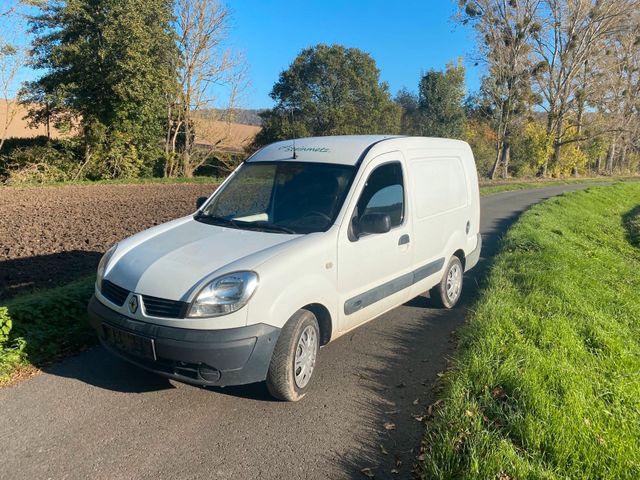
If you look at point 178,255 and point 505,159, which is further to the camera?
point 505,159

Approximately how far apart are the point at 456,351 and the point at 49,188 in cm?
1757

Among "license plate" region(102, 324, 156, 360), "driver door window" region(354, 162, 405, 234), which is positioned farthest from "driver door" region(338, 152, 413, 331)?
"license plate" region(102, 324, 156, 360)

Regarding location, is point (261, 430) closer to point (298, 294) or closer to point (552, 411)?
point (298, 294)

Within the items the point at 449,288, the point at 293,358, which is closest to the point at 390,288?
the point at 293,358

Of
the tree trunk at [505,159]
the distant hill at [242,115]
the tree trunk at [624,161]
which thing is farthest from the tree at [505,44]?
the tree trunk at [624,161]

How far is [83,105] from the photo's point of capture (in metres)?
22.2

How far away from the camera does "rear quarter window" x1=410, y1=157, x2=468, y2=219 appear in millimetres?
5539

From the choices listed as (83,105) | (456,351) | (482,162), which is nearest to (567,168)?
(482,162)

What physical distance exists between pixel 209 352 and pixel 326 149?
250 cm

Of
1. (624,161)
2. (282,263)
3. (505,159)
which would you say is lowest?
(624,161)

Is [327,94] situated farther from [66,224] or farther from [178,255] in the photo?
[178,255]

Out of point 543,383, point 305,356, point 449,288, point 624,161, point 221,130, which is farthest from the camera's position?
point 624,161

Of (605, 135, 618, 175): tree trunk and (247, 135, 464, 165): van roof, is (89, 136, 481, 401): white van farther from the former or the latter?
(605, 135, 618, 175): tree trunk

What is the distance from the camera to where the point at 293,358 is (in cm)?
388
